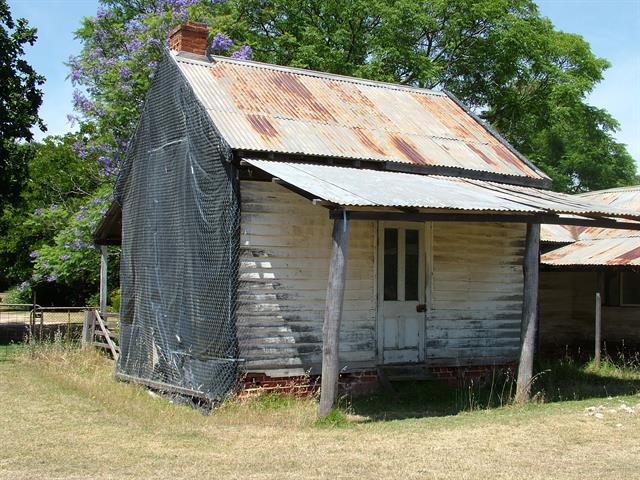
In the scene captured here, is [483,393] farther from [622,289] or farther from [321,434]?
[622,289]

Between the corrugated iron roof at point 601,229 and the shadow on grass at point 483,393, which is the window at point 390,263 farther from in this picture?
the corrugated iron roof at point 601,229

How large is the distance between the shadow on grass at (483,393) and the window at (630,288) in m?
4.32

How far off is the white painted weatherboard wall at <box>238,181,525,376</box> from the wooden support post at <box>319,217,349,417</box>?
165cm

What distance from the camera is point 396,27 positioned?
28.6 metres

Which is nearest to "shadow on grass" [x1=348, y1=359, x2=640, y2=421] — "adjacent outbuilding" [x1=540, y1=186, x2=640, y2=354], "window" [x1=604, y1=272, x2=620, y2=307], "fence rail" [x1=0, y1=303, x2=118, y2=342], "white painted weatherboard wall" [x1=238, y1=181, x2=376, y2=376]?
"white painted weatherboard wall" [x1=238, y1=181, x2=376, y2=376]

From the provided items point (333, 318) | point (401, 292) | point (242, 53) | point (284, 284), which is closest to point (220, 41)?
point (242, 53)

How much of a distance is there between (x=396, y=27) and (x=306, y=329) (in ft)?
60.9

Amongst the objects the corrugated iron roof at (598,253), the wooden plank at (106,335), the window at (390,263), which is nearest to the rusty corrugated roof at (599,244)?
the corrugated iron roof at (598,253)

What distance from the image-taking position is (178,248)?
13.3 meters

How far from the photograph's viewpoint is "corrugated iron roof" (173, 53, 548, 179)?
12.9m

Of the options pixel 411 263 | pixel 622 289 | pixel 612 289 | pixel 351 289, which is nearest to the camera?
pixel 351 289

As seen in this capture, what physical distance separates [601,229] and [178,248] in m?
11.3

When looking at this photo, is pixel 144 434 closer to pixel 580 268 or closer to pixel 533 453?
pixel 533 453

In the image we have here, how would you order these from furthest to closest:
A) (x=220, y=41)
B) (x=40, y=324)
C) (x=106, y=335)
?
1. (x=220, y=41)
2. (x=40, y=324)
3. (x=106, y=335)
